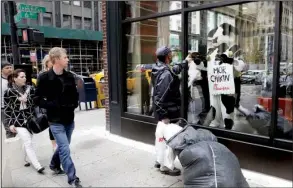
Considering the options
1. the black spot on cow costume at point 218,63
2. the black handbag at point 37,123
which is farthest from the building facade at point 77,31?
the black handbag at point 37,123

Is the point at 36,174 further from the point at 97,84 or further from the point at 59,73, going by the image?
the point at 97,84

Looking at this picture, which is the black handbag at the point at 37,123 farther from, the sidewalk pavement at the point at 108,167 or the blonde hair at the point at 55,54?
the blonde hair at the point at 55,54

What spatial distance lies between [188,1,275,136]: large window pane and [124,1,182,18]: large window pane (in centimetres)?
60

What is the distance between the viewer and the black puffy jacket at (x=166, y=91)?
374 cm

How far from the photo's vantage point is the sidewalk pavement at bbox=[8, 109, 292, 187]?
3.69m

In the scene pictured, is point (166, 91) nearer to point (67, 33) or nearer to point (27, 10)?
point (27, 10)

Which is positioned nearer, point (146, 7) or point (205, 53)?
point (205, 53)

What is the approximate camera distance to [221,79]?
14.7 feet

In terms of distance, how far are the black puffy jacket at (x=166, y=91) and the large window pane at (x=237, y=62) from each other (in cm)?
106

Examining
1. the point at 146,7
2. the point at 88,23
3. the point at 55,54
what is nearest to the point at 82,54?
the point at 88,23

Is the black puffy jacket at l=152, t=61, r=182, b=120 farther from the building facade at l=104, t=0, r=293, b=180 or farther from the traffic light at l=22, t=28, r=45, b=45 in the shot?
the traffic light at l=22, t=28, r=45, b=45

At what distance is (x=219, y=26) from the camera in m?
5.21

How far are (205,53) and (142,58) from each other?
1.56 m

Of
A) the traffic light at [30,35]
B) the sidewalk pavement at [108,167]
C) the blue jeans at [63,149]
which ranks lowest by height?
the sidewalk pavement at [108,167]
